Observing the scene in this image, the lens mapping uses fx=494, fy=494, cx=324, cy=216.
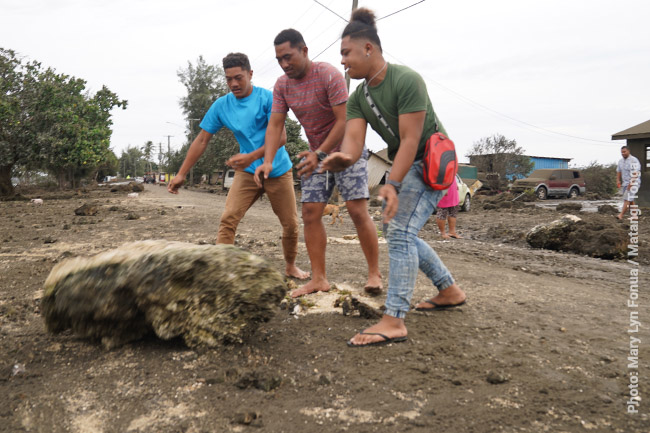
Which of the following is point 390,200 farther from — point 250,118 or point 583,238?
point 583,238

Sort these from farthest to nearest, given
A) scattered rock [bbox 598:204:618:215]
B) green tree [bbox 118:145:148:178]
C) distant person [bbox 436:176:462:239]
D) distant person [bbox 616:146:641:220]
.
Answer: green tree [bbox 118:145:148:178] → scattered rock [bbox 598:204:618:215] → distant person [bbox 616:146:641:220] → distant person [bbox 436:176:462:239]

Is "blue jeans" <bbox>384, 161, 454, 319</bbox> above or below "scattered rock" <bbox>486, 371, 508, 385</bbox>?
above

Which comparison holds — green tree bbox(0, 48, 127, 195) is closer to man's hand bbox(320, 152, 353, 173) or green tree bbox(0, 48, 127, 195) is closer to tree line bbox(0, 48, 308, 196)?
tree line bbox(0, 48, 308, 196)

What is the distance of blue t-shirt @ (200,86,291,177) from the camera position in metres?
4.00

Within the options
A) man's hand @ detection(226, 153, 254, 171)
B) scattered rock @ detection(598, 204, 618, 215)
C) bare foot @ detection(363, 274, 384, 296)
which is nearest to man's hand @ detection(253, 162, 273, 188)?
man's hand @ detection(226, 153, 254, 171)

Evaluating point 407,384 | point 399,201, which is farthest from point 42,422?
point 399,201

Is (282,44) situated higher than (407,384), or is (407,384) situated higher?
(282,44)

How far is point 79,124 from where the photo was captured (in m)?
22.0

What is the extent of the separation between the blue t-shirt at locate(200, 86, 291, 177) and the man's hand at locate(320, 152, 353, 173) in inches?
56.5

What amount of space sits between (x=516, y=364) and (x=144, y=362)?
191 cm

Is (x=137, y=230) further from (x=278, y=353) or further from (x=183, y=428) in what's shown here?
(x=183, y=428)

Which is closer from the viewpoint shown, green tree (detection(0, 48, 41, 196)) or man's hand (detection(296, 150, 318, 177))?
man's hand (detection(296, 150, 318, 177))

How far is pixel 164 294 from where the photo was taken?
2531mm

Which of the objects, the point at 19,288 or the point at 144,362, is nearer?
the point at 144,362
